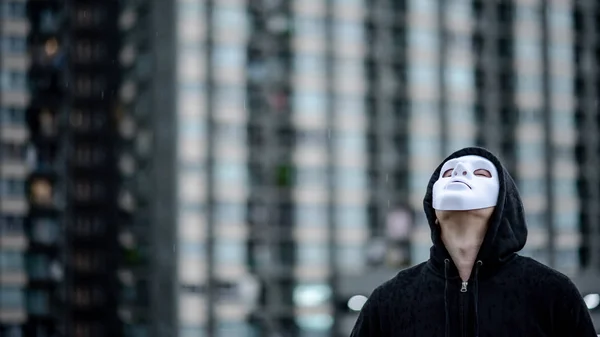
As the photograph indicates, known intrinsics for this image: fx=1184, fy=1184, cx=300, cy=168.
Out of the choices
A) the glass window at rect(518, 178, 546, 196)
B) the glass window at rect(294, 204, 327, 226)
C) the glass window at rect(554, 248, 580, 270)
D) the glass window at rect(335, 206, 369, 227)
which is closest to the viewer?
the glass window at rect(294, 204, 327, 226)

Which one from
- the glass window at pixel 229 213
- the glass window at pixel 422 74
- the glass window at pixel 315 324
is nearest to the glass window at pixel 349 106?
the glass window at pixel 422 74

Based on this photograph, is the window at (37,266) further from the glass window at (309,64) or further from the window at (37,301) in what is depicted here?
the glass window at (309,64)

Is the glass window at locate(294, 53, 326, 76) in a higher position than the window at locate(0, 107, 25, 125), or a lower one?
higher

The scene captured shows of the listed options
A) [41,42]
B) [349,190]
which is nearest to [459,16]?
[349,190]

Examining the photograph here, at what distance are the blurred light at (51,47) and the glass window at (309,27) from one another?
20187 mm

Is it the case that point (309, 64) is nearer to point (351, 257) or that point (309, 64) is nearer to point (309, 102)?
point (309, 102)

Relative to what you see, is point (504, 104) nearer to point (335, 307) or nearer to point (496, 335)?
point (335, 307)

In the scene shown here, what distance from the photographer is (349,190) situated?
244 feet

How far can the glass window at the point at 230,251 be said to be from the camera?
70938 mm

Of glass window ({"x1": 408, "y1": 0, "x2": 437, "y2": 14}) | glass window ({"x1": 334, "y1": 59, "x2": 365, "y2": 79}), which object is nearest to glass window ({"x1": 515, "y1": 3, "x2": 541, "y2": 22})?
glass window ({"x1": 408, "y1": 0, "x2": 437, "y2": 14})

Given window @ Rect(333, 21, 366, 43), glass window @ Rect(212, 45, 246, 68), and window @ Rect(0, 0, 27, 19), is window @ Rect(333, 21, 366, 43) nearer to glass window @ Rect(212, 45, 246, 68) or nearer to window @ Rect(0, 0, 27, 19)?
glass window @ Rect(212, 45, 246, 68)

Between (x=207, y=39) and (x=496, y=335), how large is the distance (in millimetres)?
68311

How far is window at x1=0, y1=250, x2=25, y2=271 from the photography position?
80000mm

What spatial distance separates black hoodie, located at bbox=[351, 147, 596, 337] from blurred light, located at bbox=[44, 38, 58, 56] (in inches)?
3223
